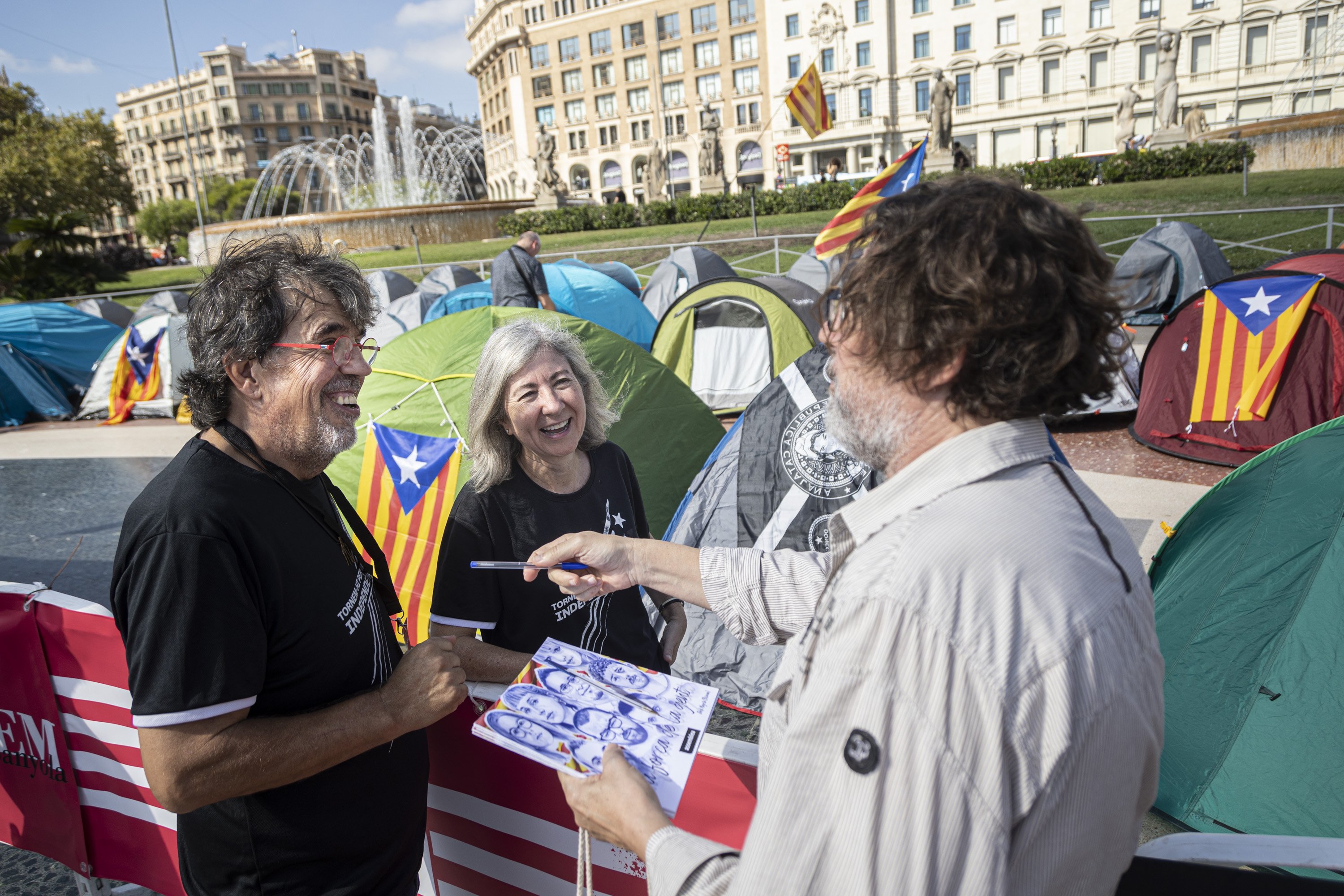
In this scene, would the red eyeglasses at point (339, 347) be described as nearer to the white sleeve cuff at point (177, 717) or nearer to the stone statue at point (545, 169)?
the white sleeve cuff at point (177, 717)

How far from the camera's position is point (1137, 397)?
7.92 meters

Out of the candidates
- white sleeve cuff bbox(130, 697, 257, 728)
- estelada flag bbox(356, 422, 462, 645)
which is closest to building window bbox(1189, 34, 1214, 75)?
estelada flag bbox(356, 422, 462, 645)

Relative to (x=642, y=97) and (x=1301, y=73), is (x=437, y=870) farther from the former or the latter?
(x=642, y=97)

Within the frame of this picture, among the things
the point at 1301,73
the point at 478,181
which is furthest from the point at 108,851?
the point at 478,181

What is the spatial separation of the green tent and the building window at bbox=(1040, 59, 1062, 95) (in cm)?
5538

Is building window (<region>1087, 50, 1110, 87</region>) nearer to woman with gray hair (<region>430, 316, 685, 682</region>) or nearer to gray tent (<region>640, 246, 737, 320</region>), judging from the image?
gray tent (<region>640, 246, 737, 320</region>)

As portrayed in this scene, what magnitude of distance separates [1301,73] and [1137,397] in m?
49.3

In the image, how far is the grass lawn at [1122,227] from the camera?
1647cm

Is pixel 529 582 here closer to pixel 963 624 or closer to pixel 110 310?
pixel 963 624

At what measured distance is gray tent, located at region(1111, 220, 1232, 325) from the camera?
37.8ft

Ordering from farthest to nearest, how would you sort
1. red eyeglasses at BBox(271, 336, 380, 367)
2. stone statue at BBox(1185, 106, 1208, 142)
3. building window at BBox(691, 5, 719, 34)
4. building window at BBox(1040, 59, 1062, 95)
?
1. building window at BBox(691, 5, 719, 34)
2. building window at BBox(1040, 59, 1062, 95)
3. stone statue at BBox(1185, 106, 1208, 142)
4. red eyeglasses at BBox(271, 336, 380, 367)

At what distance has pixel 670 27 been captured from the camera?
212 feet

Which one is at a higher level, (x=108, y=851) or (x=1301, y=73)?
(x=1301, y=73)

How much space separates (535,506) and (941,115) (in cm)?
2978
